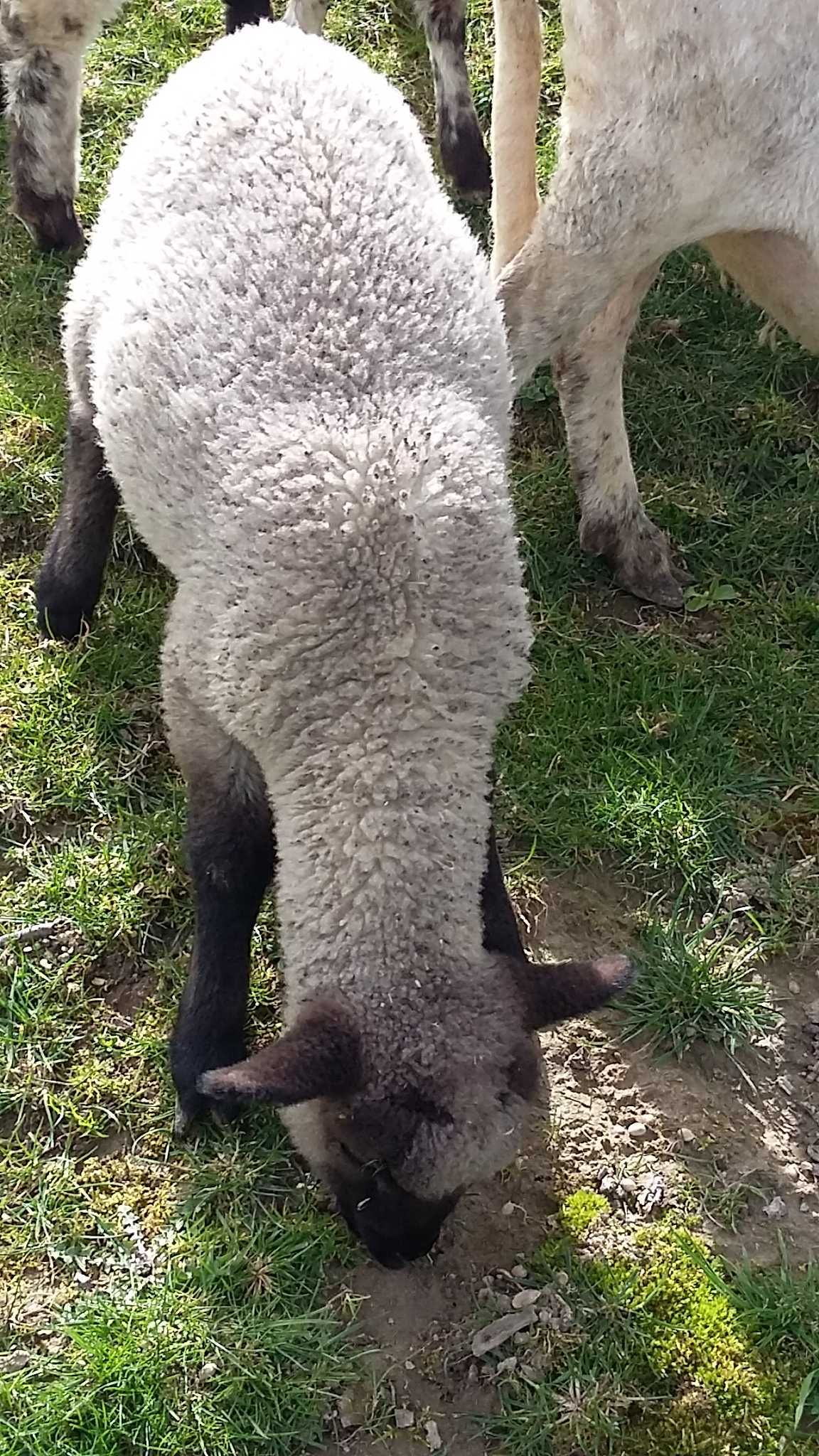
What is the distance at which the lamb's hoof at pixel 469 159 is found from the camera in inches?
216

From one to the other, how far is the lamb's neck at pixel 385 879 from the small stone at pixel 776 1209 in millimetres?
1224

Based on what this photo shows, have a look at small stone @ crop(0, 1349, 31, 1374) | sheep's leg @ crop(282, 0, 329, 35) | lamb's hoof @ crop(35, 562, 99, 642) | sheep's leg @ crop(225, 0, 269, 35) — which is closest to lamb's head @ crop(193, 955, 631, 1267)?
small stone @ crop(0, 1349, 31, 1374)

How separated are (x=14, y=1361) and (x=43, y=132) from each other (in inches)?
162

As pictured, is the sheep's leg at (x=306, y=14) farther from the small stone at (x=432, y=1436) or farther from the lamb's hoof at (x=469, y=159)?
the small stone at (x=432, y=1436)

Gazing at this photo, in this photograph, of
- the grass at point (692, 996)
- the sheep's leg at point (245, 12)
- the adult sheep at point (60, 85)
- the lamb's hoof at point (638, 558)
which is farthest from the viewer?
the adult sheep at point (60, 85)

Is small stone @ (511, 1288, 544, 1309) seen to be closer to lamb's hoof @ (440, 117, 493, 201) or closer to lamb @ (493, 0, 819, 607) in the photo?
lamb @ (493, 0, 819, 607)

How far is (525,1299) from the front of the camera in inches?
122

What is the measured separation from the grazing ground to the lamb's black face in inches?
15.7

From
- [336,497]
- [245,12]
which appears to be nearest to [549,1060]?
[336,497]

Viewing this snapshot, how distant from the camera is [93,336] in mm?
3510

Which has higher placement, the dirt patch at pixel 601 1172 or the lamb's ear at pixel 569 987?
the lamb's ear at pixel 569 987

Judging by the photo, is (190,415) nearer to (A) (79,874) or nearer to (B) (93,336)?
(B) (93,336)

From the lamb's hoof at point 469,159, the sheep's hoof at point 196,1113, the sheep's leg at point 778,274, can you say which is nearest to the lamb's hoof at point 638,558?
the sheep's leg at point 778,274

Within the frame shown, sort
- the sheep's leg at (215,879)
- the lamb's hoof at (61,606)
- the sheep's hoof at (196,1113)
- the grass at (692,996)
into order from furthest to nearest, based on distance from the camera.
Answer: the lamb's hoof at (61,606)
the grass at (692,996)
the sheep's hoof at (196,1113)
the sheep's leg at (215,879)
